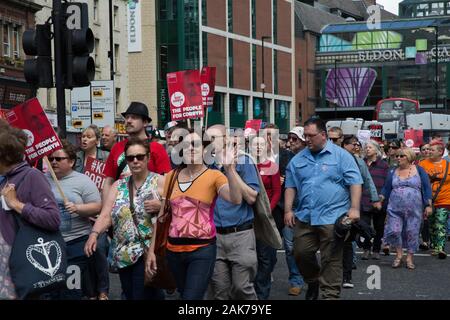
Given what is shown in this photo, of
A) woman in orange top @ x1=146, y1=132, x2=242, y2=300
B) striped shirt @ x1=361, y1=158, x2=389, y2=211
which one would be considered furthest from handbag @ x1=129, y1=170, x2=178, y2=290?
striped shirt @ x1=361, y1=158, x2=389, y2=211

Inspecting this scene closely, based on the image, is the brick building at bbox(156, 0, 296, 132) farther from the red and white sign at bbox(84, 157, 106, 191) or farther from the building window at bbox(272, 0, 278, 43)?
the red and white sign at bbox(84, 157, 106, 191)

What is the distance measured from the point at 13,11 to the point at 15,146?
35268mm

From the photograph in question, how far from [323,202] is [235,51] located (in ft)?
208

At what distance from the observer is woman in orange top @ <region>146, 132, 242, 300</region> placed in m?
7.18

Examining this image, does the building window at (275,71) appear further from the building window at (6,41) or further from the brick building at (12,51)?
the building window at (6,41)

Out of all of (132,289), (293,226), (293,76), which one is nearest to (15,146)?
(132,289)

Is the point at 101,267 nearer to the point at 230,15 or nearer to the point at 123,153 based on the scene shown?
the point at 123,153

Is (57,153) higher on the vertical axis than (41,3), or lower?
lower

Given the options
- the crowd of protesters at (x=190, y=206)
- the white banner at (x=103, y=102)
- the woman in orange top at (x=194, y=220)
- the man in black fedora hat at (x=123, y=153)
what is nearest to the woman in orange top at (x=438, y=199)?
the crowd of protesters at (x=190, y=206)

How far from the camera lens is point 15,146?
5.94m

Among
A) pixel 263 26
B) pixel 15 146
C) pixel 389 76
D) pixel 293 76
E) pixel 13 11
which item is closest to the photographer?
pixel 15 146

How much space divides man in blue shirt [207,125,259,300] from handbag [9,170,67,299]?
2019mm
